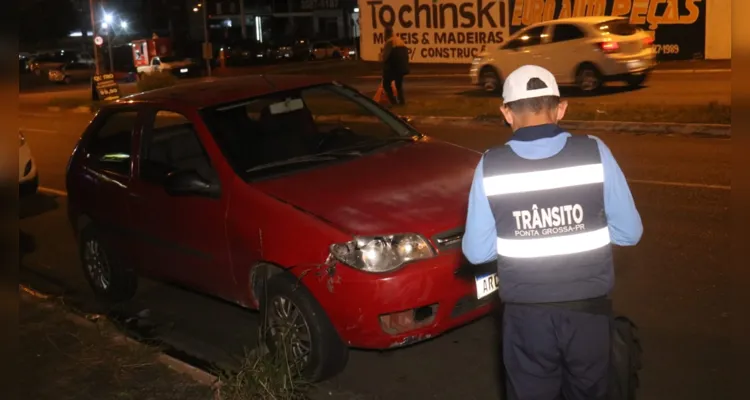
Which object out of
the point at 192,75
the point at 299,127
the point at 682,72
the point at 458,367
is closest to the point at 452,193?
the point at 458,367

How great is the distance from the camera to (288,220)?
514 cm

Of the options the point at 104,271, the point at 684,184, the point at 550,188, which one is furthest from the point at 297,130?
the point at 684,184

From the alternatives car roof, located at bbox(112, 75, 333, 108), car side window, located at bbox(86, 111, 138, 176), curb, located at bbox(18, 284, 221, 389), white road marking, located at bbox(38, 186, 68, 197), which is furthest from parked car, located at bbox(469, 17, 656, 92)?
curb, located at bbox(18, 284, 221, 389)

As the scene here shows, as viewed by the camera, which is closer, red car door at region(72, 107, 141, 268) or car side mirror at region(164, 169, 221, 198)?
car side mirror at region(164, 169, 221, 198)

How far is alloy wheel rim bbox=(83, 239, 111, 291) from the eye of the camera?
7062 mm

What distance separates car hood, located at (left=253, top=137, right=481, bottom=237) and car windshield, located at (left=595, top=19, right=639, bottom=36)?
47.6 feet

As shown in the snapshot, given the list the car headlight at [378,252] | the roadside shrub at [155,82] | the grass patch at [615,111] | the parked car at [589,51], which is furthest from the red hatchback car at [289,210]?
the roadside shrub at [155,82]

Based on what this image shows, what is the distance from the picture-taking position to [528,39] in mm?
21141

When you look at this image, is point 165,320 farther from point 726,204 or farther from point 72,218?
point 726,204

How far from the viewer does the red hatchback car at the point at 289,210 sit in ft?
16.1

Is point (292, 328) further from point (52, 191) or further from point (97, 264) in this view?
point (52, 191)

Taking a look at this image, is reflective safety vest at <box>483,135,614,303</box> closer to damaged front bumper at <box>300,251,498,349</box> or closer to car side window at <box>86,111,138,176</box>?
damaged front bumper at <box>300,251,498,349</box>

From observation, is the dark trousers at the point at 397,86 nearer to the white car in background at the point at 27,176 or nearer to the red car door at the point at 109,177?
the white car in background at the point at 27,176

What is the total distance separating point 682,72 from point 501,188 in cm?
2195
